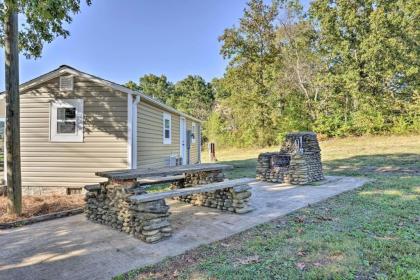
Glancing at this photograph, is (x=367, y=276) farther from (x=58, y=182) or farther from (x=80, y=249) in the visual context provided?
(x=58, y=182)

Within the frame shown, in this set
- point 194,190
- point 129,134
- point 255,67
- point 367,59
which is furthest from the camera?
point 255,67

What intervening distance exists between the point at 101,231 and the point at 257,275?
252cm

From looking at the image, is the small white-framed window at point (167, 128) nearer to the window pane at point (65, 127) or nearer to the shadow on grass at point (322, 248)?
the window pane at point (65, 127)

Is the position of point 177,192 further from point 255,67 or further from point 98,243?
point 255,67

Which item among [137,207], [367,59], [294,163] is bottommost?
[137,207]

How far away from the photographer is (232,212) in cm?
496

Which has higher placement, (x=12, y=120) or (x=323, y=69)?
(x=323, y=69)

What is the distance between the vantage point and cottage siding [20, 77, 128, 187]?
715 cm

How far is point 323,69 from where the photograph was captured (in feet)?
63.4

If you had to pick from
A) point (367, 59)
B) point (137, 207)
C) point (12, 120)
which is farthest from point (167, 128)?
point (367, 59)

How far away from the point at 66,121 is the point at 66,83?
38.3 inches

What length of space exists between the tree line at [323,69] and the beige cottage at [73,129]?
47.6ft

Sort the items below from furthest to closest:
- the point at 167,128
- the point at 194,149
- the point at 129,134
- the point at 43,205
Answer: the point at 194,149 → the point at 167,128 → the point at 129,134 → the point at 43,205

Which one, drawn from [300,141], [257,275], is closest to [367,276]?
[257,275]
